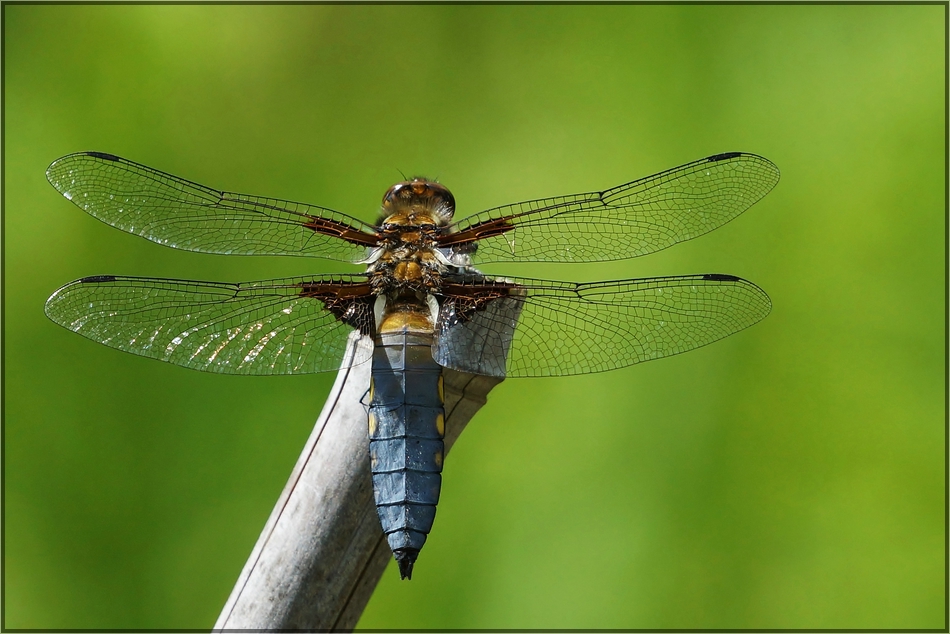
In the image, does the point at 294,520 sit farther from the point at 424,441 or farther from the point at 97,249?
the point at 97,249

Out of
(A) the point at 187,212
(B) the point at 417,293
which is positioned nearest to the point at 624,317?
(B) the point at 417,293

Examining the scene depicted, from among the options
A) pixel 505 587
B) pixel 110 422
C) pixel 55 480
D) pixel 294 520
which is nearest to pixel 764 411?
pixel 505 587

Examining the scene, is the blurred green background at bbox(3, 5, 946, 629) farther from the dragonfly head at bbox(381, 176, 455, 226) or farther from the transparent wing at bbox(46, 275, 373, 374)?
the transparent wing at bbox(46, 275, 373, 374)

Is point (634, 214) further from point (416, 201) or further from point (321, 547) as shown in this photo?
point (321, 547)

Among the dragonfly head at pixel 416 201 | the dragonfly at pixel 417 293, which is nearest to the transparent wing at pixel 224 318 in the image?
the dragonfly at pixel 417 293

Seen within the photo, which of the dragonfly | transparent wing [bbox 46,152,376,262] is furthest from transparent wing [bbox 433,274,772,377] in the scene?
transparent wing [bbox 46,152,376,262]

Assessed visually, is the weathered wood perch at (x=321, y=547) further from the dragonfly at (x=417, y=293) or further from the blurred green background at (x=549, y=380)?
the blurred green background at (x=549, y=380)
